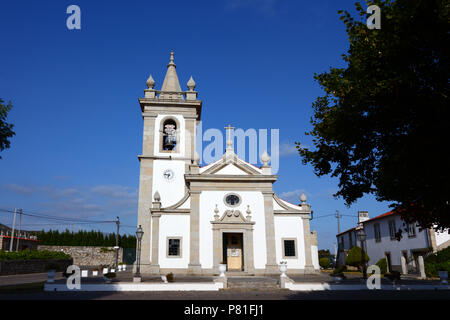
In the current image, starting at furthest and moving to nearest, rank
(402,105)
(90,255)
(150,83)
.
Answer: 1. (90,255)
2. (150,83)
3. (402,105)

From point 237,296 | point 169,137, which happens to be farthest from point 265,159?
point 237,296

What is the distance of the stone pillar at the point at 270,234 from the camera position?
81.3 ft

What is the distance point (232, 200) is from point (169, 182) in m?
5.55

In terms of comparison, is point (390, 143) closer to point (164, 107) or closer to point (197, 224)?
point (197, 224)

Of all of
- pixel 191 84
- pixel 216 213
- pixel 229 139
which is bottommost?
pixel 216 213

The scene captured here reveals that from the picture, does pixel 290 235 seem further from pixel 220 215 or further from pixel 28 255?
pixel 28 255

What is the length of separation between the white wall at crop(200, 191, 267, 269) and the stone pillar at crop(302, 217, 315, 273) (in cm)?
311

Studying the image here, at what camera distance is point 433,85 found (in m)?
7.80

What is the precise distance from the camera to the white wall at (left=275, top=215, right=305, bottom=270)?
25406mm

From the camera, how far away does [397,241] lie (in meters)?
31.4

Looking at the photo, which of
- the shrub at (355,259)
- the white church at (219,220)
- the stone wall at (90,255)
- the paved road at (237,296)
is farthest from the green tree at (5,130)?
the stone wall at (90,255)
